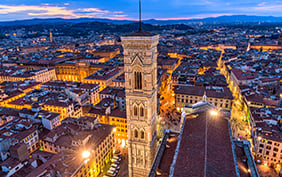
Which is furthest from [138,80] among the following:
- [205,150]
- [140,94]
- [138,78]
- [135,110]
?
[205,150]

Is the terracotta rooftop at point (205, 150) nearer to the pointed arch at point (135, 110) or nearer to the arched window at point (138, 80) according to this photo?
the pointed arch at point (135, 110)

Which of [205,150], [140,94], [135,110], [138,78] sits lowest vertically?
[205,150]

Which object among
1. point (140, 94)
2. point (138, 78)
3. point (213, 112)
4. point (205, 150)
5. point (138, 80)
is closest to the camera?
point (205, 150)

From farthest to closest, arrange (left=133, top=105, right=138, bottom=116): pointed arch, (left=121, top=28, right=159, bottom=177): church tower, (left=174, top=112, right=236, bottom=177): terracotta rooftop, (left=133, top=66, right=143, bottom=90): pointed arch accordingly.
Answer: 1. (left=133, top=105, right=138, bottom=116): pointed arch
2. (left=133, top=66, right=143, bottom=90): pointed arch
3. (left=121, top=28, right=159, bottom=177): church tower
4. (left=174, top=112, right=236, bottom=177): terracotta rooftop

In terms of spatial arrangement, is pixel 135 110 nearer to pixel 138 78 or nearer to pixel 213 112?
pixel 138 78

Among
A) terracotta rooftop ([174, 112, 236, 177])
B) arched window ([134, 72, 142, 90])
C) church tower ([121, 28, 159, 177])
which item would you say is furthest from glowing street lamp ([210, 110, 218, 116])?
arched window ([134, 72, 142, 90])

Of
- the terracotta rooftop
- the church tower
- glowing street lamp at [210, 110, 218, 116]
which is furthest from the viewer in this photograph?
glowing street lamp at [210, 110, 218, 116]

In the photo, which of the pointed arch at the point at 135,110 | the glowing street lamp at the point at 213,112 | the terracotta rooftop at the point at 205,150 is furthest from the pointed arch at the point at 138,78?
the glowing street lamp at the point at 213,112

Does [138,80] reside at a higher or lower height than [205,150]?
higher

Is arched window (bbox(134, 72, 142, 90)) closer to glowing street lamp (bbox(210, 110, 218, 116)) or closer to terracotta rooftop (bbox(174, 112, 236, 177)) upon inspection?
terracotta rooftop (bbox(174, 112, 236, 177))
